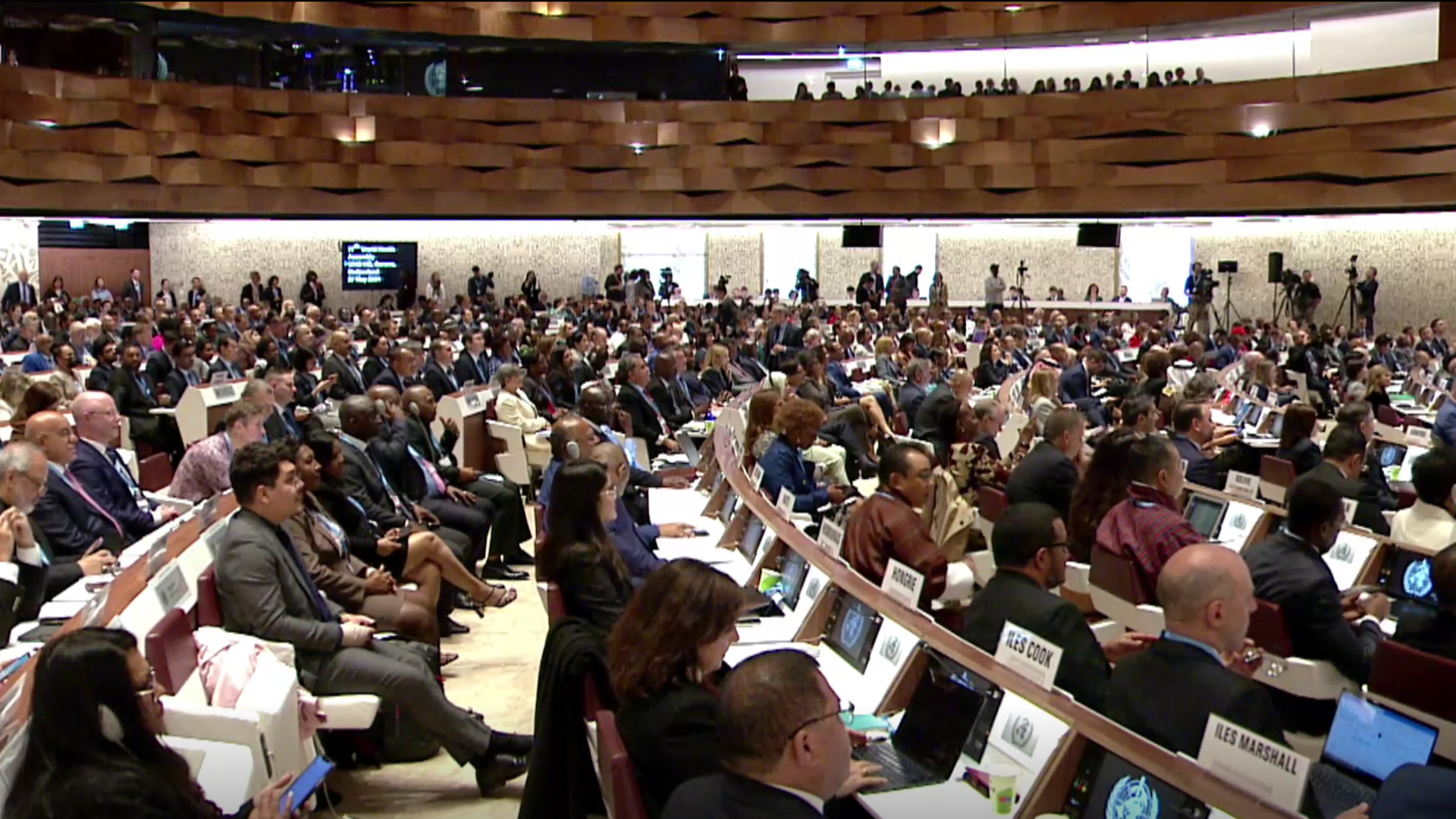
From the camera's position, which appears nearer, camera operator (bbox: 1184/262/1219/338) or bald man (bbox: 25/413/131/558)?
bald man (bbox: 25/413/131/558)

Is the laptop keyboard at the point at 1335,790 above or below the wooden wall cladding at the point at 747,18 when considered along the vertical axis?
below

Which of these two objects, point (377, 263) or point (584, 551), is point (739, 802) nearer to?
point (584, 551)

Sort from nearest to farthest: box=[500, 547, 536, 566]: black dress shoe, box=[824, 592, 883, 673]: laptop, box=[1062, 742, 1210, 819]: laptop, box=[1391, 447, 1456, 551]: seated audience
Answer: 1. box=[1062, 742, 1210, 819]: laptop
2. box=[824, 592, 883, 673]: laptop
3. box=[1391, 447, 1456, 551]: seated audience
4. box=[500, 547, 536, 566]: black dress shoe

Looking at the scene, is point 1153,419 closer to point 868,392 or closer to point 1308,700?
point 1308,700

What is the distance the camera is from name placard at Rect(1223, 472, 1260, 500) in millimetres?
7098

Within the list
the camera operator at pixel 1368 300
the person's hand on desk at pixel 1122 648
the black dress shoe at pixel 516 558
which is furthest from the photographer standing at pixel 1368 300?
the person's hand on desk at pixel 1122 648

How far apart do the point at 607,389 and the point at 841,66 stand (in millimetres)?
20294

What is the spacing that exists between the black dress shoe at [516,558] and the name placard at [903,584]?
4525 millimetres

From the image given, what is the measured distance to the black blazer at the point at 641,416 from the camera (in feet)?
34.4

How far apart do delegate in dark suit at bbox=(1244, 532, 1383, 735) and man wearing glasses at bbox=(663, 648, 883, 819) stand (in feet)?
8.39

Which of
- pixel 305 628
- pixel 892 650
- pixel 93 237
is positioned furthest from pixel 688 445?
pixel 93 237

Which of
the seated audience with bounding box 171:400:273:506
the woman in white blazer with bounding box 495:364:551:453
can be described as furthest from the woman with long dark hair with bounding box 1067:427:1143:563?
the woman in white blazer with bounding box 495:364:551:453

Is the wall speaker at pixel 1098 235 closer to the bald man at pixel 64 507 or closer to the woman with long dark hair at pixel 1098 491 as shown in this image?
the woman with long dark hair at pixel 1098 491

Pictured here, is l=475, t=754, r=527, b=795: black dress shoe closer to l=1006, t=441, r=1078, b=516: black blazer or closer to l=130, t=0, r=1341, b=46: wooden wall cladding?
l=1006, t=441, r=1078, b=516: black blazer
